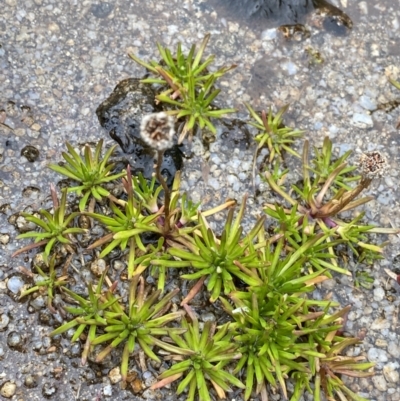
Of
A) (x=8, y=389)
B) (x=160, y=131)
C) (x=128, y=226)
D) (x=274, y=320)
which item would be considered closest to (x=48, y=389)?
(x=8, y=389)

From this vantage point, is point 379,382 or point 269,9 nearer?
point 379,382

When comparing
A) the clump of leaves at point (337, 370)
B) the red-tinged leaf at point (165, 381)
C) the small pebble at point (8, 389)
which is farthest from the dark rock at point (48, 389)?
the clump of leaves at point (337, 370)

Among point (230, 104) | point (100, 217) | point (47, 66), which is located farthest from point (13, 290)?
point (230, 104)

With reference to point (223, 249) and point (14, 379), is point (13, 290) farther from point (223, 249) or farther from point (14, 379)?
point (223, 249)

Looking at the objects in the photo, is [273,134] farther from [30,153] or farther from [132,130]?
[30,153]

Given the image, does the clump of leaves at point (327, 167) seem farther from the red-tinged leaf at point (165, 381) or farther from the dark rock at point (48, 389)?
the dark rock at point (48, 389)
